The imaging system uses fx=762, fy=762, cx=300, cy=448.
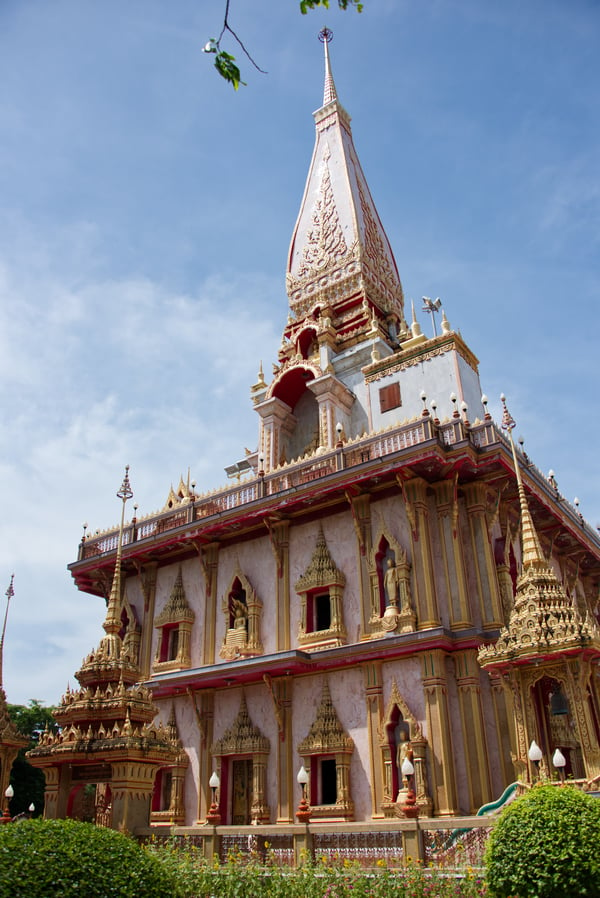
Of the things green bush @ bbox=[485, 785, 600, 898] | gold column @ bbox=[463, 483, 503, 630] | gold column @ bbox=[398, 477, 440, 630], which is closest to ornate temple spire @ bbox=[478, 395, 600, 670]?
gold column @ bbox=[463, 483, 503, 630]

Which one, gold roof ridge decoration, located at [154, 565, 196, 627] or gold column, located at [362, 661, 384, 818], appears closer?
gold column, located at [362, 661, 384, 818]

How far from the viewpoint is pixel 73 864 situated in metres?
6.91

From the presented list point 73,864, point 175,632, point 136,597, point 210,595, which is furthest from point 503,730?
point 136,597

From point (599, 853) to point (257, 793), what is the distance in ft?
42.6

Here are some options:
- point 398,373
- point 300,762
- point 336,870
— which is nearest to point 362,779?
point 300,762

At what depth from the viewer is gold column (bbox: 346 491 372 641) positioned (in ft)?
64.8

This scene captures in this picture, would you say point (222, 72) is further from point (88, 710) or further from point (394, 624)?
point (394, 624)

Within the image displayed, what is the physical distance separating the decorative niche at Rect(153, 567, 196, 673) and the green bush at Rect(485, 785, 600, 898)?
1557cm

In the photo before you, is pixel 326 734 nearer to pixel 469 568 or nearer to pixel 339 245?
pixel 469 568

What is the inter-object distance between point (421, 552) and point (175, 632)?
916cm

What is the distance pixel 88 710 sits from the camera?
14453 millimetres

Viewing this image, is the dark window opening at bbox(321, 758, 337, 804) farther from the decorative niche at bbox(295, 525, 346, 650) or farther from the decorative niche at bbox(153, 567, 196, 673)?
the decorative niche at bbox(153, 567, 196, 673)

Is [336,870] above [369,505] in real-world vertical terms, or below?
below

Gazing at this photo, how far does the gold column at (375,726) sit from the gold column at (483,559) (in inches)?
117
